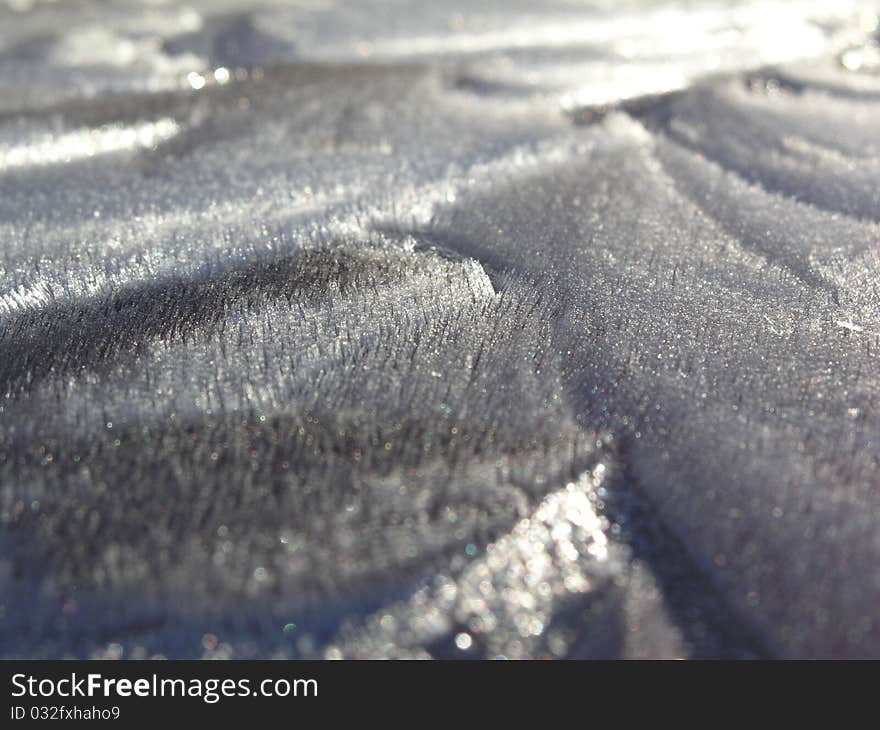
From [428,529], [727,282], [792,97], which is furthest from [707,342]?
[792,97]

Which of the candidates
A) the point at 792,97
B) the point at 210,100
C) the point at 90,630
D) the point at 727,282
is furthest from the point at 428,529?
the point at 792,97

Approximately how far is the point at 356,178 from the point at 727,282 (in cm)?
32

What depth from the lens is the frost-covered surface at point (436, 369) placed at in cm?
37

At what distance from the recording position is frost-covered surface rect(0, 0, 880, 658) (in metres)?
0.37

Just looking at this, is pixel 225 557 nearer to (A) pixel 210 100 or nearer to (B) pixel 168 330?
(B) pixel 168 330

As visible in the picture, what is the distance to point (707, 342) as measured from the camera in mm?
501

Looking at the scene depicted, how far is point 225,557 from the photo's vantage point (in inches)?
15.0

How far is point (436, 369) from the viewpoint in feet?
1.58

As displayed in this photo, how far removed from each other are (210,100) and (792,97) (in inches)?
25.7

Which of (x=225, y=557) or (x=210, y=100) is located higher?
(x=210, y=100)

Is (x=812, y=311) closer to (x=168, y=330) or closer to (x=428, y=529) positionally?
(x=428, y=529)
